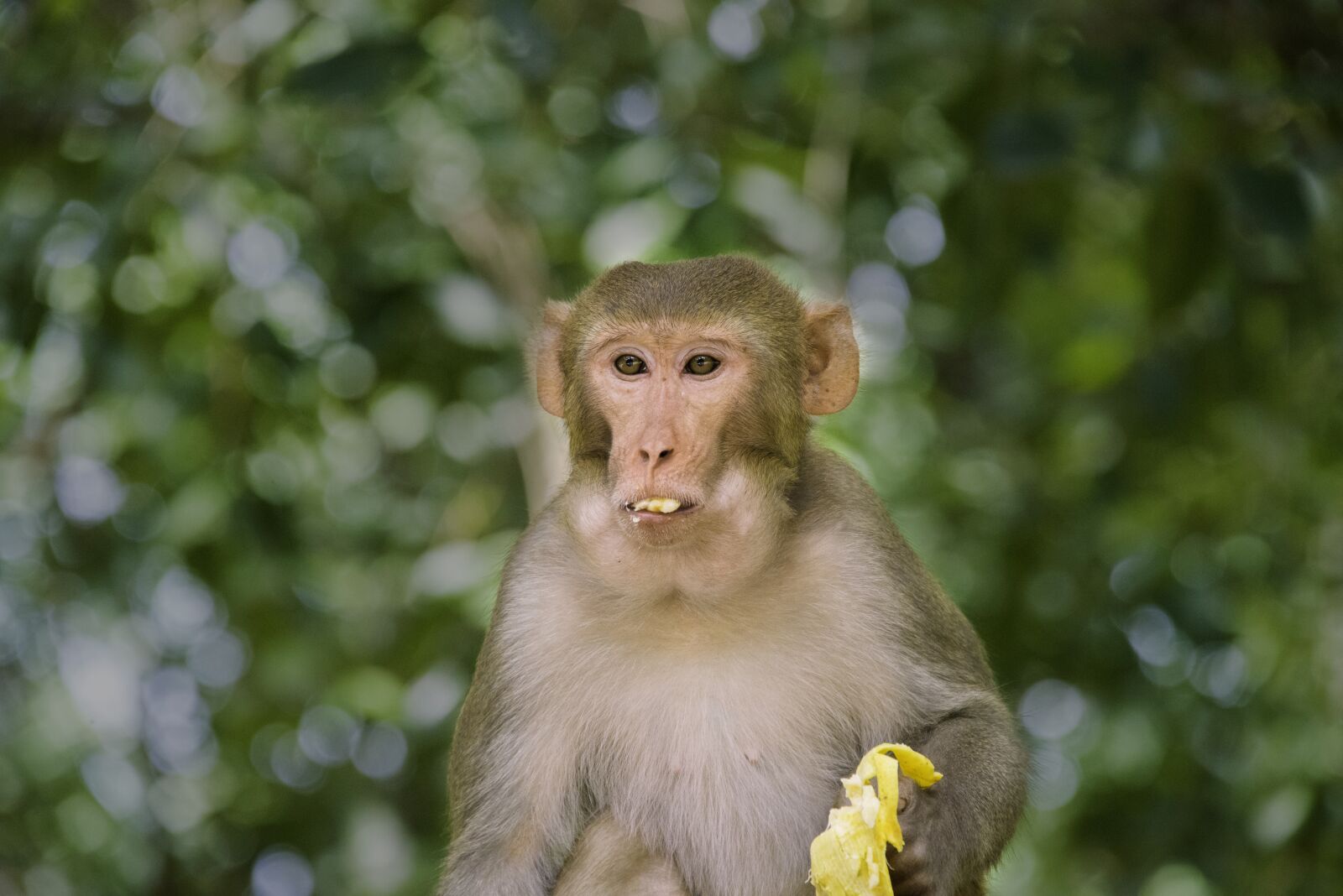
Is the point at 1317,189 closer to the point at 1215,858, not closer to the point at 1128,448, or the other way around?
the point at 1128,448

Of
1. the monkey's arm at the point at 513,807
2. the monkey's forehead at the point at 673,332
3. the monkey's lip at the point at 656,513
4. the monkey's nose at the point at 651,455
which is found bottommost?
the monkey's arm at the point at 513,807

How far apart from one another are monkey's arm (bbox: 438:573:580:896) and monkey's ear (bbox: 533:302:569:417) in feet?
1.41

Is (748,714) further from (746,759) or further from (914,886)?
(914,886)

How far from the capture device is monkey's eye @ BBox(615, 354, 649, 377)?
3.48m

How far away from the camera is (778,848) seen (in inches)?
144

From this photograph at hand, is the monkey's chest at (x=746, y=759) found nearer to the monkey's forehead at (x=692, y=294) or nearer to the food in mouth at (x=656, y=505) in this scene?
the food in mouth at (x=656, y=505)

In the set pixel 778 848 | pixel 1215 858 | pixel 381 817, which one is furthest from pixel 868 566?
pixel 1215 858

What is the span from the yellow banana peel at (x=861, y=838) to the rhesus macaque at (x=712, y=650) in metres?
0.23

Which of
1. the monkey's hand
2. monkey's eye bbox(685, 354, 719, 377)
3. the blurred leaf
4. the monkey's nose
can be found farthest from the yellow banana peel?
the blurred leaf

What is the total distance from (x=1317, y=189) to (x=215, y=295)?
350 centimetres

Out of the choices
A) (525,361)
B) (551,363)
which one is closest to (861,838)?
(551,363)

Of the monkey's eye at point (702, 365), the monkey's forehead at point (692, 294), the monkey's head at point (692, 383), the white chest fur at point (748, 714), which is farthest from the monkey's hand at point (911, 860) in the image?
the monkey's forehead at point (692, 294)

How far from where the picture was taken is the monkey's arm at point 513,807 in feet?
12.2

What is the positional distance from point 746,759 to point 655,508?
0.72 m
